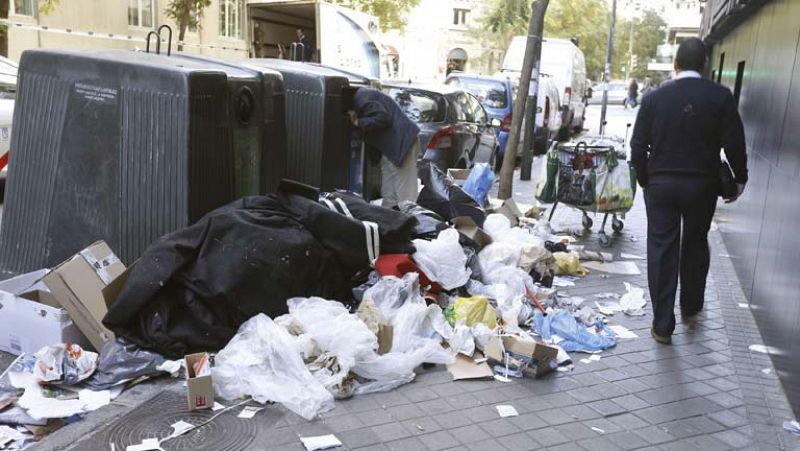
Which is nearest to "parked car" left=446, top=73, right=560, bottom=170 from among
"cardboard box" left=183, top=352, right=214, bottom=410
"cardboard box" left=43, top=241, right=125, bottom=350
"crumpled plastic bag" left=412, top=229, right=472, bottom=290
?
"crumpled plastic bag" left=412, top=229, right=472, bottom=290

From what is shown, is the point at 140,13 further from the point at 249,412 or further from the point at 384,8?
the point at 249,412

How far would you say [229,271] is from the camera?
4348mm

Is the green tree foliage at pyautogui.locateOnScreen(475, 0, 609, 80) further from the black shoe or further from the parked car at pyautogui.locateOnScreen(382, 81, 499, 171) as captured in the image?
the black shoe

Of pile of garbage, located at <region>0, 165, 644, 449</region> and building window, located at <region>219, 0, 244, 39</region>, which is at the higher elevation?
building window, located at <region>219, 0, 244, 39</region>


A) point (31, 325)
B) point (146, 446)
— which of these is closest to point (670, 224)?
point (146, 446)

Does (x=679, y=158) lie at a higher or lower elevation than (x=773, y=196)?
higher

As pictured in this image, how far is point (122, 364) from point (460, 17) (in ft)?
195

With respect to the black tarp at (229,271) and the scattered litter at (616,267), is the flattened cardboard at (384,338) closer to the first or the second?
the black tarp at (229,271)

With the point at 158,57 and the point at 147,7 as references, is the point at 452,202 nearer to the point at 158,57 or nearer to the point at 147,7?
the point at 158,57

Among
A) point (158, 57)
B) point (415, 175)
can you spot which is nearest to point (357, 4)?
point (415, 175)

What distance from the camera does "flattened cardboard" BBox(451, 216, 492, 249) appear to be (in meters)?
6.21

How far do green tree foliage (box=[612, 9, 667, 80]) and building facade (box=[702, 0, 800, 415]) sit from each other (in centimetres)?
Answer: 6910

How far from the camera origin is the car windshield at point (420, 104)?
36.7 ft

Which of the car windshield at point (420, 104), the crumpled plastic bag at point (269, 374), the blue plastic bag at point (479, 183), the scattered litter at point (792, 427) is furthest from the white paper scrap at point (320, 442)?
the car windshield at point (420, 104)
